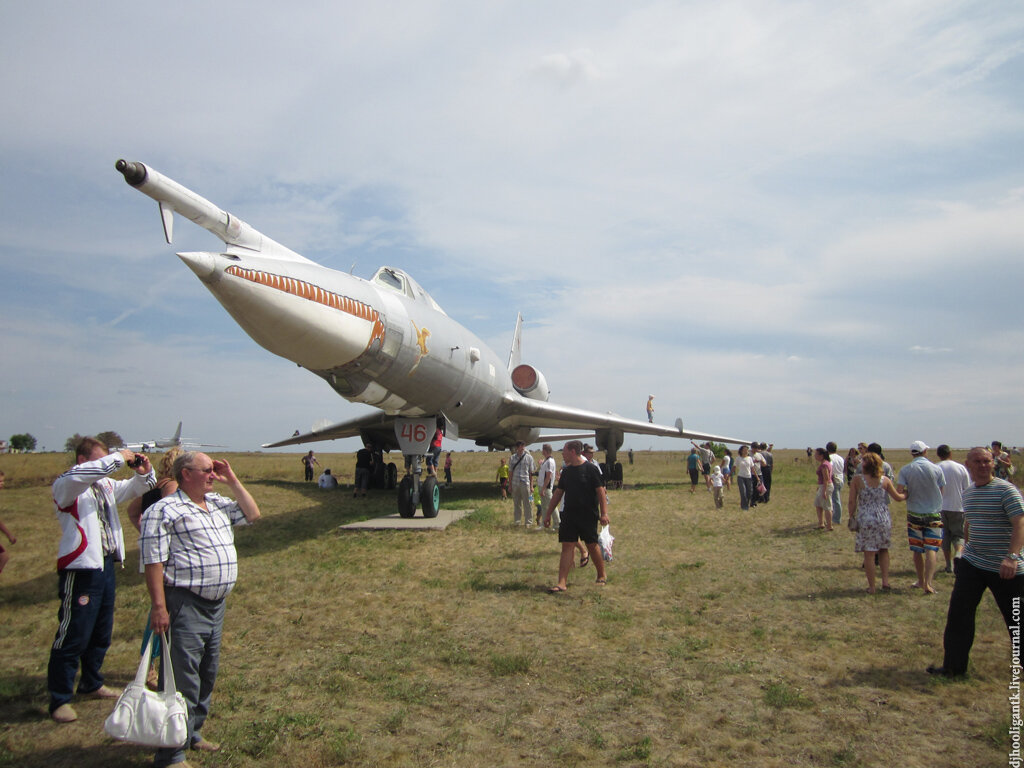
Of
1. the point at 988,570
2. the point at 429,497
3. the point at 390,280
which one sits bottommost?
the point at 429,497

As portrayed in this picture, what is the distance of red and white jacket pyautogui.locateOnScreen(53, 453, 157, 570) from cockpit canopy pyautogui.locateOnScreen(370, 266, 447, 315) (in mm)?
6180

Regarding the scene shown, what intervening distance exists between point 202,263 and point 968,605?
716 cm

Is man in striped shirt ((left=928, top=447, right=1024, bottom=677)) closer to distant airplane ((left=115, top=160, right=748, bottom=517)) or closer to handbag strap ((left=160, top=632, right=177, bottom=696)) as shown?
handbag strap ((left=160, top=632, right=177, bottom=696))

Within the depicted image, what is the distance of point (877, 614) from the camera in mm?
5629

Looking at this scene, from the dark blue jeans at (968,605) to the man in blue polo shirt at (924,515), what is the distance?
87.5 inches

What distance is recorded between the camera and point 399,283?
10.1 m

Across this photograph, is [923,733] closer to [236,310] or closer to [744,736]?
[744,736]

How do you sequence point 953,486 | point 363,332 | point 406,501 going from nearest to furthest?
point 953,486, point 363,332, point 406,501

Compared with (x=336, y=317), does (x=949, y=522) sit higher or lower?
lower

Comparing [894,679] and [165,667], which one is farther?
[894,679]

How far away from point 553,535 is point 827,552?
4.00 metres

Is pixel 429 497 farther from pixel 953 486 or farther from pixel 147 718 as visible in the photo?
pixel 147 718

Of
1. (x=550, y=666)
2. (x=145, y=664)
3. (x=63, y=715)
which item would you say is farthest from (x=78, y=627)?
(x=550, y=666)

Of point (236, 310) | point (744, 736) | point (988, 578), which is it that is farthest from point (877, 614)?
point (236, 310)
